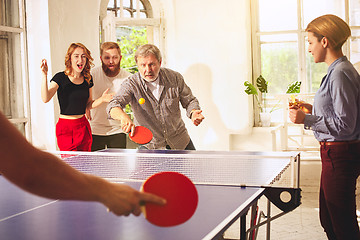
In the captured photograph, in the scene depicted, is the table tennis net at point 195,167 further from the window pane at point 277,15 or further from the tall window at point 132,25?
the window pane at point 277,15

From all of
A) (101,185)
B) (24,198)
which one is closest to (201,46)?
(24,198)

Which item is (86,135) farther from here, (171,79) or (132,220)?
(132,220)

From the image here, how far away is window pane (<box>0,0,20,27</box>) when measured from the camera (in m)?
5.00

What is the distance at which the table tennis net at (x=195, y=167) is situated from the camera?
266 cm

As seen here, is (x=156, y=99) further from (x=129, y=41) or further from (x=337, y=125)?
(x=129, y=41)

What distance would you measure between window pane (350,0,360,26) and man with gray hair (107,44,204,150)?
318 centimetres

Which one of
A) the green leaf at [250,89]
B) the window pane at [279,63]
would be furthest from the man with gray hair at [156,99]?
the window pane at [279,63]

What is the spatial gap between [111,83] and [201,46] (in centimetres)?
227

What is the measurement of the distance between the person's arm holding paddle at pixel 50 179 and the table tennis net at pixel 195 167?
1.52 m

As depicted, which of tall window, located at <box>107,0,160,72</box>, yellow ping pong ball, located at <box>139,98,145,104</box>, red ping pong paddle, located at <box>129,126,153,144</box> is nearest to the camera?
red ping pong paddle, located at <box>129,126,153,144</box>

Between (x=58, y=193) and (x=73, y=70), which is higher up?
(x=73, y=70)

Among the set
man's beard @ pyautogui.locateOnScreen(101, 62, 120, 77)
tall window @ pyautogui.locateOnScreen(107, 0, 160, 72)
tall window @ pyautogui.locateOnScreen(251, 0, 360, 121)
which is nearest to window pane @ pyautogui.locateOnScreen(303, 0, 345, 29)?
tall window @ pyautogui.locateOnScreen(251, 0, 360, 121)

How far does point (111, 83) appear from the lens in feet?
15.5

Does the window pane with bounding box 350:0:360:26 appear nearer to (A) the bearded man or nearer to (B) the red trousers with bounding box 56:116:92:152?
(A) the bearded man
